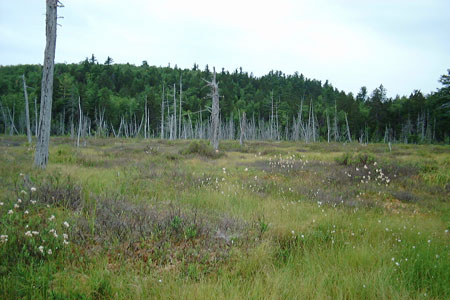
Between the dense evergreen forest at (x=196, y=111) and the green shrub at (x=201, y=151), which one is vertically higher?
the dense evergreen forest at (x=196, y=111)

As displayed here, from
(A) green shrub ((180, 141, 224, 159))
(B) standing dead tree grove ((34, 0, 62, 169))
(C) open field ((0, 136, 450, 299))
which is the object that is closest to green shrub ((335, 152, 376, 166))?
(C) open field ((0, 136, 450, 299))

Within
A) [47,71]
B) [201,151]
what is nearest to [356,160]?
[201,151]

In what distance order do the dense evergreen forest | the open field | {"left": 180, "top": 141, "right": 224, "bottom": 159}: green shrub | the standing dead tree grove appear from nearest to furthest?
1. the open field
2. the standing dead tree grove
3. {"left": 180, "top": 141, "right": 224, "bottom": 159}: green shrub
4. the dense evergreen forest

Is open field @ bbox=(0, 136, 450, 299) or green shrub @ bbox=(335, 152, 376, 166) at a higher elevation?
green shrub @ bbox=(335, 152, 376, 166)

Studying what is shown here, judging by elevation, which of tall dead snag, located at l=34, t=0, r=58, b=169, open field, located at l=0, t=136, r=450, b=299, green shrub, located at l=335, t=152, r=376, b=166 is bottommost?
open field, located at l=0, t=136, r=450, b=299

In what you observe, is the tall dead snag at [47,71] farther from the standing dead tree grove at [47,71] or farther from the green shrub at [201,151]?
the green shrub at [201,151]

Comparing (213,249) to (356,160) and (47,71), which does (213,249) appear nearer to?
(47,71)

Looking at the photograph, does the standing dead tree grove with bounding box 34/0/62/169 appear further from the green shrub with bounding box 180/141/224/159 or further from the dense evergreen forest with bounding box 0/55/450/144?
the dense evergreen forest with bounding box 0/55/450/144

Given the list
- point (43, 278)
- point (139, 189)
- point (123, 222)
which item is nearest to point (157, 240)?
point (123, 222)

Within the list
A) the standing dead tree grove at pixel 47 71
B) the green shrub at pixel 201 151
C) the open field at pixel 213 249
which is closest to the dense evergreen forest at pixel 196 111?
the green shrub at pixel 201 151

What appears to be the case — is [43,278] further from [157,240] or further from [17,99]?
Answer: [17,99]

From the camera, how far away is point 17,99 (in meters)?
63.8

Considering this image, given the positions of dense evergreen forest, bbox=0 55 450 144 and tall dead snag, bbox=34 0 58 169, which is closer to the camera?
tall dead snag, bbox=34 0 58 169

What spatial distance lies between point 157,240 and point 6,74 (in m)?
117
